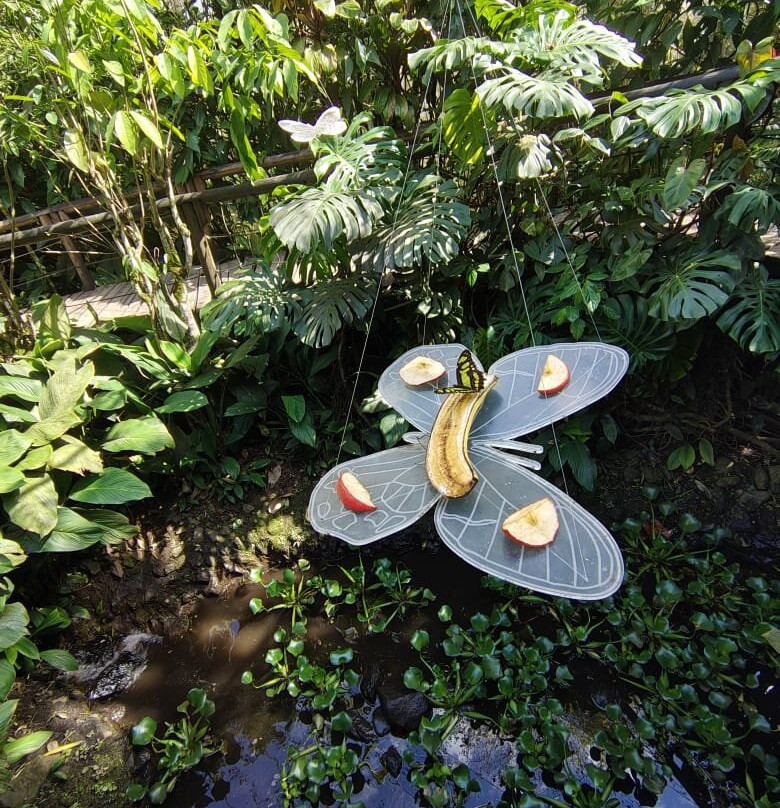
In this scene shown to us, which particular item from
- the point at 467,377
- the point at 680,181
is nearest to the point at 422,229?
the point at 467,377

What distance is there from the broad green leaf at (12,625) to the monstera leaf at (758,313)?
3203mm

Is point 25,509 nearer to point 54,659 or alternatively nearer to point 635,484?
point 54,659

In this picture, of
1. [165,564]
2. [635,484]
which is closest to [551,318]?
[635,484]

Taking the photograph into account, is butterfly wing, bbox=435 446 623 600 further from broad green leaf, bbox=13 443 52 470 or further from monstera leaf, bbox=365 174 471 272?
broad green leaf, bbox=13 443 52 470

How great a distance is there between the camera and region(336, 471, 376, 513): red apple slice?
1.40 metres

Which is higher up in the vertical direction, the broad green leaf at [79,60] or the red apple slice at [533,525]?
the broad green leaf at [79,60]

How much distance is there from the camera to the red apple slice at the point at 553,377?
1.52 meters

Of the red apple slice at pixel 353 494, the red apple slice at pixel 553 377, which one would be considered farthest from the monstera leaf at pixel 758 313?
the red apple slice at pixel 353 494

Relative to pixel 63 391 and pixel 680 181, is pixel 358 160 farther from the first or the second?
pixel 63 391

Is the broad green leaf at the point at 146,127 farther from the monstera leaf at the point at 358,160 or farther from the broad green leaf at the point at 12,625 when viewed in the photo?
the broad green leaf at the point at 12,625

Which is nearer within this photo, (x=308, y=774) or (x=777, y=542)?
(x=308, y=774)

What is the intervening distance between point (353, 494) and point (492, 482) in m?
0.43

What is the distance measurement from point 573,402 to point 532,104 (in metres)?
1.15

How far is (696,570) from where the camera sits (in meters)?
2.18
